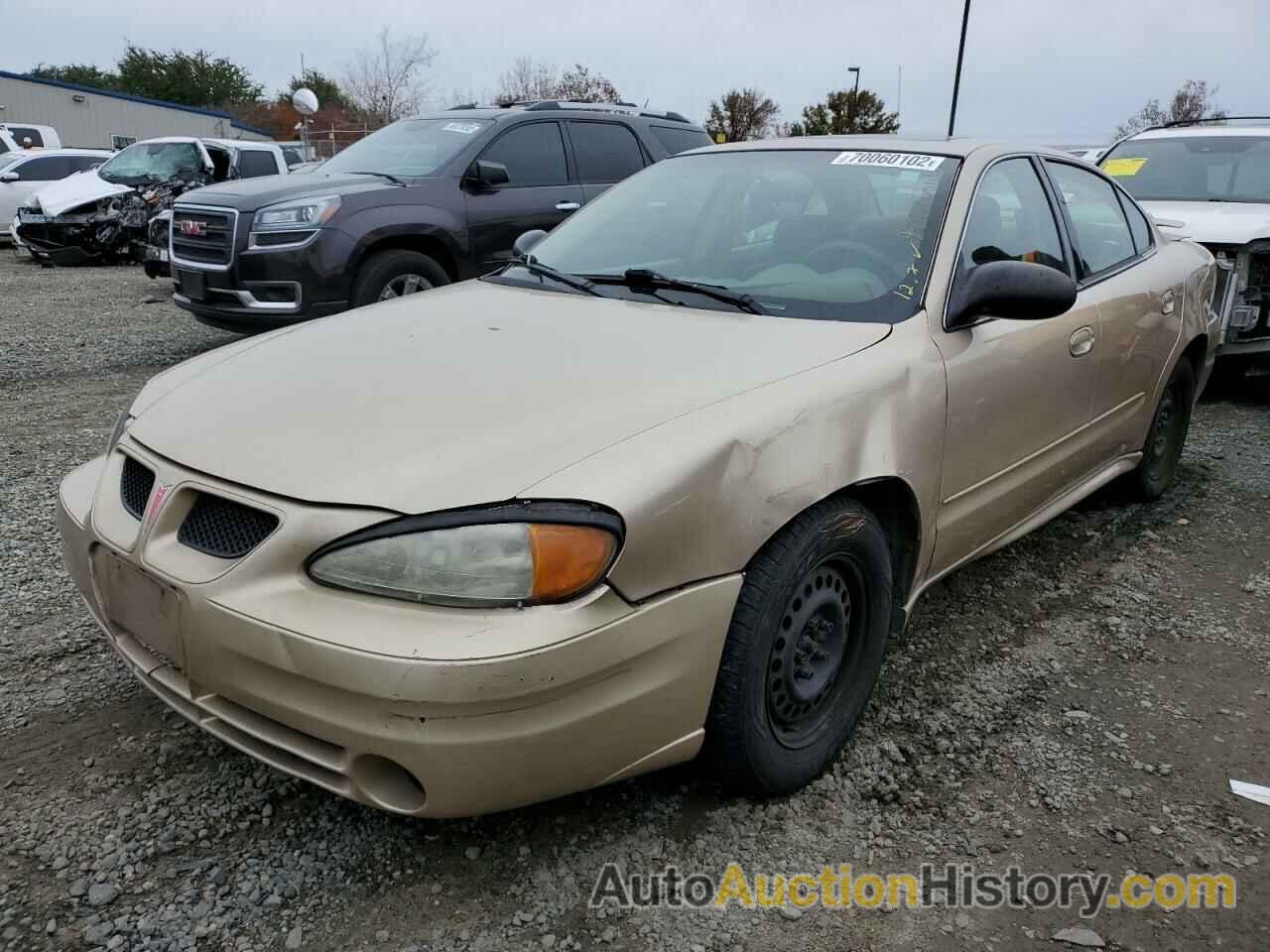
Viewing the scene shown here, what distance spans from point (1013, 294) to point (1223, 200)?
5.19m

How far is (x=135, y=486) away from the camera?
7.21 ft

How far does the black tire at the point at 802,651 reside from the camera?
6.72 ft

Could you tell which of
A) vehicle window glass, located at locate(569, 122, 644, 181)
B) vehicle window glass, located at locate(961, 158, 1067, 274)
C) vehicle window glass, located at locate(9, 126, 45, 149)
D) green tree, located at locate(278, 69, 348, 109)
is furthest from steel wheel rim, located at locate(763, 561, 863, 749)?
green tree, located at locate(278, 69, 348, 109)

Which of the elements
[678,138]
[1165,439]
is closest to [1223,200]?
[1165,439]

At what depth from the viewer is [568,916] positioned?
2.00 meters

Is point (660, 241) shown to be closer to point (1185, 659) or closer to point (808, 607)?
point (808, 607)

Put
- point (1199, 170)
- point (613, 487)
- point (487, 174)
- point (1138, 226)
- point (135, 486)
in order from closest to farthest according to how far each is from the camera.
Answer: point (613, 487), point (135, 486), point (1138, 226), point (487, 174), point (1199, 170)

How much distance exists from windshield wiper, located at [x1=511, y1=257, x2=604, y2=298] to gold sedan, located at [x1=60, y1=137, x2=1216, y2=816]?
0.02 m

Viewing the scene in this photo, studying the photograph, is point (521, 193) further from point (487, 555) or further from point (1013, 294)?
point (487, 555)

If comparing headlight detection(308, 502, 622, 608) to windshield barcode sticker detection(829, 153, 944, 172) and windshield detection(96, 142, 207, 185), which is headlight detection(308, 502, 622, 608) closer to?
windshield barcode sticker detection(829, 153, 944, 172)

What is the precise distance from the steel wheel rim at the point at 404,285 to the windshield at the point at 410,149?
761mm

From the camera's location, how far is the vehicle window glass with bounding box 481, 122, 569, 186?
22.8 ft

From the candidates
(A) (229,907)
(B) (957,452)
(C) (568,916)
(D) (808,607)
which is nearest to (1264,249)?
(B) (957,452)

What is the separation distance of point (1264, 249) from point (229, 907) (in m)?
6.46
